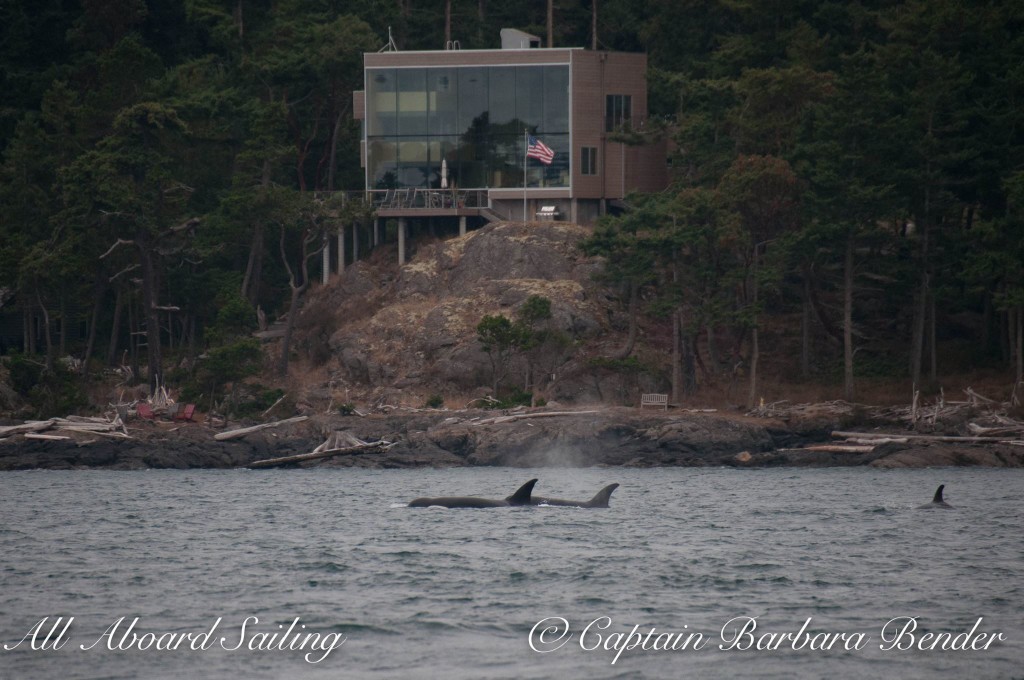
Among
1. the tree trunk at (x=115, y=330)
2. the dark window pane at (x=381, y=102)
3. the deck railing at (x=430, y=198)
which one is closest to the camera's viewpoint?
the tree trunk at (x=115, y=330)

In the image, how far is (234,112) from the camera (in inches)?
3300

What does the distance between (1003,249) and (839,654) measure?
49066 mm

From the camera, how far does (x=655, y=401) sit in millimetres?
69125

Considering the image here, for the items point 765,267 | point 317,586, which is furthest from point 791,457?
point 317,586

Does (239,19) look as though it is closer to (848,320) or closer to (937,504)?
(848,320)

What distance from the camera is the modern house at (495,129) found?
273 feet

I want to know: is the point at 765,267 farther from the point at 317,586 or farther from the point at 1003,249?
the point at 317,586

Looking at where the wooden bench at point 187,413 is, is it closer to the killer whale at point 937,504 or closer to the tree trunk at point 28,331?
the tree trunk at point 28,331

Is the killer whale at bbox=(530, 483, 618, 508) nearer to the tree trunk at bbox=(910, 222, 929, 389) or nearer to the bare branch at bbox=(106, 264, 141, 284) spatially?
the tree trunk at bbox=(910, 222, 929, 389)

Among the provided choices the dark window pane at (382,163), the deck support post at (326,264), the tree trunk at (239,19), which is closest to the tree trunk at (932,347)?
the dark window pane at (382,163)

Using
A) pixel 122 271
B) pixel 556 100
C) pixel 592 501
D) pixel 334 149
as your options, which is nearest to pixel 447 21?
pixel 334 149

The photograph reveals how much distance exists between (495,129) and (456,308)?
11768mm

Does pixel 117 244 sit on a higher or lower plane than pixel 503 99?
lower

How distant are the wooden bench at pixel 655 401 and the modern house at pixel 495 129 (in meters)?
17.9
